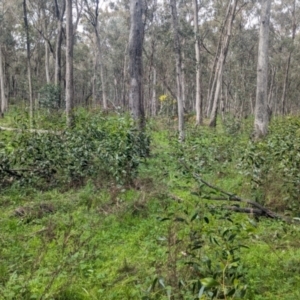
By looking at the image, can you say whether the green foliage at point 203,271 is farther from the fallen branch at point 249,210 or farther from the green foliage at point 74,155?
the green foliage at point 74,155

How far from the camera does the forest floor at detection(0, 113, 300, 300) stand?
10.6 feet

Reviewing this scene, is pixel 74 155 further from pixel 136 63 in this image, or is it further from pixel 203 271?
pixel 203 271

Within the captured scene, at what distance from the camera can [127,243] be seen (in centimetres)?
442

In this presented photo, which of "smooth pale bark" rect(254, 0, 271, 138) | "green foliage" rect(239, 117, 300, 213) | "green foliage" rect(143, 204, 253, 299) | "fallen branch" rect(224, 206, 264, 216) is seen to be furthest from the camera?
"smooth pale bark" rect(254, 0, 271, 138)

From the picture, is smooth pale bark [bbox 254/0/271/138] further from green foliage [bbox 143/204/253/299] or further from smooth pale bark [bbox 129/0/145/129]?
green foliage [bbox 143/204/253/299]

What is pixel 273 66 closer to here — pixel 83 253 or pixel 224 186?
pixel 224 186

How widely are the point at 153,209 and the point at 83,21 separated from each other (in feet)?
98.8

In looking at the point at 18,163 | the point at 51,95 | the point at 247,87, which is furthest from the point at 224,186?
the point at 247,87

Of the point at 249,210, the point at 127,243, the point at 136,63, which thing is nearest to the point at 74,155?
the point at 127,243

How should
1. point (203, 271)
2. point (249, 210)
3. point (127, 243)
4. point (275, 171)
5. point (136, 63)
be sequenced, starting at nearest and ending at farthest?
point (203, 271) → point (127, 243) → point (249, 210) → point (275, 171) → point (136, 63)

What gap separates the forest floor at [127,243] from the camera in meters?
3.22

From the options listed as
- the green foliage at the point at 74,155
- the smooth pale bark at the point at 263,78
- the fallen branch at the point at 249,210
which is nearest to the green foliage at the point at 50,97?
the smooth pale bark at the point at 263,78

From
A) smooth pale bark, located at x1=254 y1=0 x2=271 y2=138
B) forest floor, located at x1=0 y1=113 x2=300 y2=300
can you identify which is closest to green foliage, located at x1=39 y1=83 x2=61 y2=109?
smooth pale bark, located at x1=254 y1=0 x2=271 y2=138

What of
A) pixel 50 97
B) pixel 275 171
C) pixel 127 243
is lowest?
pixel 127 243
